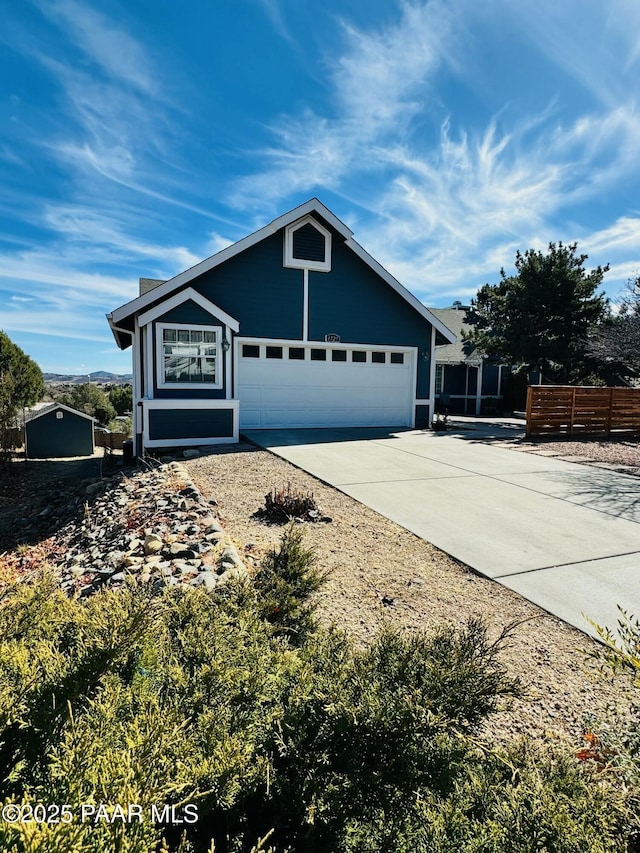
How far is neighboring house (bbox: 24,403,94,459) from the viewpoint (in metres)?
17.4

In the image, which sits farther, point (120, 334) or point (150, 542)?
point (120, 334)

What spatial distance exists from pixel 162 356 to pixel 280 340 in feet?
10.9

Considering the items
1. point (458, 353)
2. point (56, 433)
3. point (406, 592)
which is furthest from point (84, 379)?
point (406, 592)

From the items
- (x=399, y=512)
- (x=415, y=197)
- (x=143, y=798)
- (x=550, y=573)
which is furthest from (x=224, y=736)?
(x=415, y=197)

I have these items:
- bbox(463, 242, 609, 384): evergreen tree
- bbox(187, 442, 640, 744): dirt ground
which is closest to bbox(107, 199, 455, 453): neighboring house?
bbox(187, 442, 640, 744): dirt ground

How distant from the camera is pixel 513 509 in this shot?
18.8ft

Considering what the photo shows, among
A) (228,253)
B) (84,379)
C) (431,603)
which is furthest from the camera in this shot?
(84,379)

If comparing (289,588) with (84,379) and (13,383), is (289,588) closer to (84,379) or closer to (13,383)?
(13,383)

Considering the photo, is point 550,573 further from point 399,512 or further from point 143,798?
point 143,798

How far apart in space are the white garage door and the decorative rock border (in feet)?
16.3

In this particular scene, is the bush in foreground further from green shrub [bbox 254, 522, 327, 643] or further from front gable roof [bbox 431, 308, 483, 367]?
front gable roof [bbox 431, 308, 483, 367]

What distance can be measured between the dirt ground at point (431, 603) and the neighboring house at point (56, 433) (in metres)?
14.7

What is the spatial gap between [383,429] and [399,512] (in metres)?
8.26

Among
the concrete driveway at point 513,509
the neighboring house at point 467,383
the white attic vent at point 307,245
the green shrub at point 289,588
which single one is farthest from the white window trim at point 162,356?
the neighboring house at point 467,383
